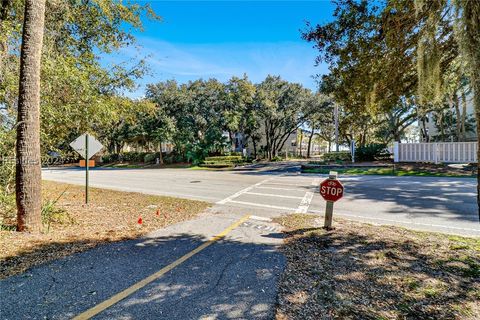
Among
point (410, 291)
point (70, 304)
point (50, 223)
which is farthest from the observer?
point (50, 223)

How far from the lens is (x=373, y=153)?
22.2m

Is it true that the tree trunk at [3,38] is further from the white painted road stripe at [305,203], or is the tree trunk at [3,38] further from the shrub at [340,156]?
the shrub at [340,156]

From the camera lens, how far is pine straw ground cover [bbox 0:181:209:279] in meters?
3.84

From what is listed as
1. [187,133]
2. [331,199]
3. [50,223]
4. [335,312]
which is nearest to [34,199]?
[50,223]

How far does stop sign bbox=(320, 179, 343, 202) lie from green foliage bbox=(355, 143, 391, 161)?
1977 cm

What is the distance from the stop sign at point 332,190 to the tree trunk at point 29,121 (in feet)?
18.5

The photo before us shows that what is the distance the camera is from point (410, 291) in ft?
9.29

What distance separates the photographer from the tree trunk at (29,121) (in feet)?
15.1

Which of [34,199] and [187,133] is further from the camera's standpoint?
[187,133]

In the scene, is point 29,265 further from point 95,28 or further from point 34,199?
point 95,28

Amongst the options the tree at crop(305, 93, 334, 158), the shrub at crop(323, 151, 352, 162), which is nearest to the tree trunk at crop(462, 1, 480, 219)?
the shrub at crop(323, 151, 352, 162)

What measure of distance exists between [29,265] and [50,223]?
241 centimetres

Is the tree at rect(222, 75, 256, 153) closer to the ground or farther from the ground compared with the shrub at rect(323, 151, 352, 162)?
farther from the ground

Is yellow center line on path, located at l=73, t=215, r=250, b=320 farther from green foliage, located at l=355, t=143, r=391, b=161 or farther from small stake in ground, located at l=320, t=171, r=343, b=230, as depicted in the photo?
green foliage, located at l=355, t=143, r=391, b=161
